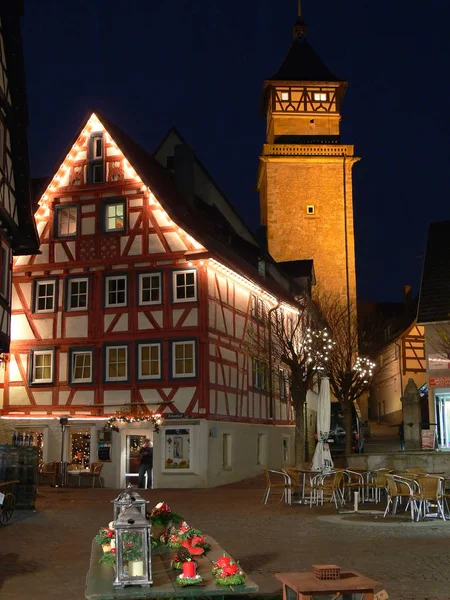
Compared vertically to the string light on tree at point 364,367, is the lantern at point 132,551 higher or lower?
lower

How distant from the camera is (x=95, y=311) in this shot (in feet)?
108

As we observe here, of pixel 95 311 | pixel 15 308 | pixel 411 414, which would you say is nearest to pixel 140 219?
pixel 95 311

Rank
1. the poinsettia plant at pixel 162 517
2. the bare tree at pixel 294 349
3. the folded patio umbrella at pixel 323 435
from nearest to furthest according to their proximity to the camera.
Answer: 1. the poinsettia plant at pixel 162 517
2. the folded patio umbrella at pixel 323 435
3. the bare tree at pixel 294 349

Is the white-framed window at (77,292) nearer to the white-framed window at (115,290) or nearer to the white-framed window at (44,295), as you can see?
the white-framed window at (44,295)

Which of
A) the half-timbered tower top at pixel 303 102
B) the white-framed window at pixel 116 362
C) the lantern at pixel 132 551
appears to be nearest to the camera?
the lantern at pixel 132 551

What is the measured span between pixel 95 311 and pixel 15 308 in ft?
11.0

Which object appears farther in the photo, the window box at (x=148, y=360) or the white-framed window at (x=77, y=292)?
the white-framed window at (x=77, y=292)

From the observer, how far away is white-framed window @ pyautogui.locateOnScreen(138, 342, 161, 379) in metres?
31.9

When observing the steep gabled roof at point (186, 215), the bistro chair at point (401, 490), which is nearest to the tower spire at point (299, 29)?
the steep gabled roof at point (186, 215)

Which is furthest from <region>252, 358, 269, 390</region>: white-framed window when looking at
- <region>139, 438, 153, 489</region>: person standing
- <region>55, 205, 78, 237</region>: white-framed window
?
<region>55, 205, 78, 237</region>: white-framed window

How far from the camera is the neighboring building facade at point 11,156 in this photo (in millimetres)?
23812

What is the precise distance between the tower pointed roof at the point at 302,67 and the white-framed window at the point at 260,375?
→ 93.9 feet

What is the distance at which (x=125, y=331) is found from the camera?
3247 centimetres

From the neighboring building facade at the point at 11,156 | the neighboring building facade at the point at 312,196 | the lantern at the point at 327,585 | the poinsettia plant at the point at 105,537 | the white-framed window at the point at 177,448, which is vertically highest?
the neighboring building facade at the point at 312,196
